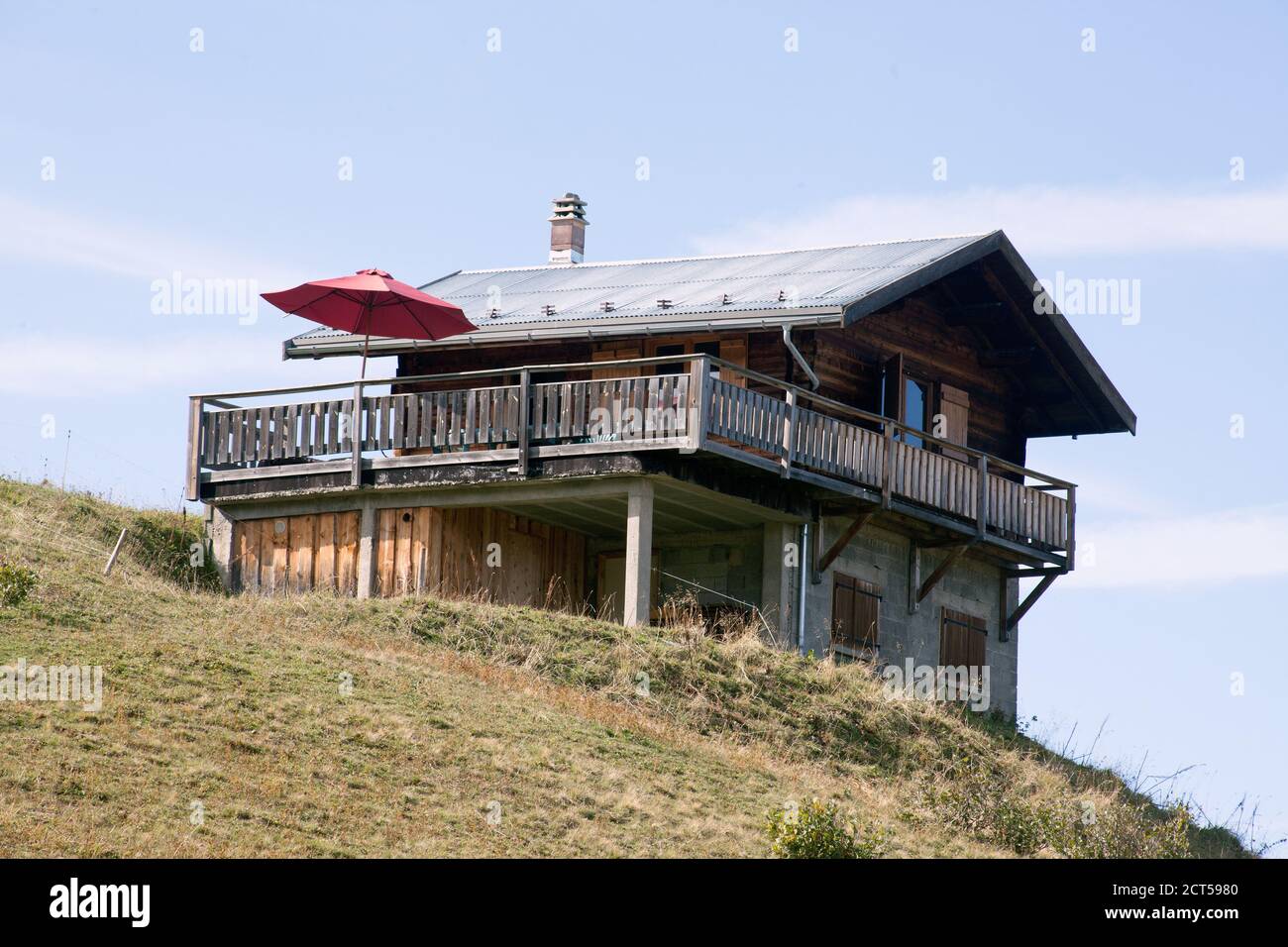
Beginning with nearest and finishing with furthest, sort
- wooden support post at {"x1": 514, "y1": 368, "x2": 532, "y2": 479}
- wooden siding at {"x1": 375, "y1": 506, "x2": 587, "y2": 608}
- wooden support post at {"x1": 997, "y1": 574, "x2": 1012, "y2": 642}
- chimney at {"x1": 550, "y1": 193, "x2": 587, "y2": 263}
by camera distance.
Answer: wooden support post at {"x1": 514, "y1": 368, "x2": 532, "y2": 479} → wooden siding at {"x1": 375, "y1": 506, "x2": 587, "y2": 608} → wooden support post at {"x1": 997, "y1": 574, "x2": 1012, "y2": 642} → chimney at {"x1": 550, "y1": 193, "x2": 587, "y2": 263}

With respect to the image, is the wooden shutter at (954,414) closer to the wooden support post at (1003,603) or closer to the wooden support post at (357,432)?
the wooden support post at (1003,603)

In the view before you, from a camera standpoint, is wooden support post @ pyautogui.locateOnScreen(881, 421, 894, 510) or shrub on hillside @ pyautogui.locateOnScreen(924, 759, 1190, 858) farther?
wooden support post @ pyautogui.locateOnScreen(881, 421, 894, 510)

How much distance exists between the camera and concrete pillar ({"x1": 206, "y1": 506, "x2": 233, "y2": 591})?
28.5 m

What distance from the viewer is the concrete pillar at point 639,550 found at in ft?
82.3

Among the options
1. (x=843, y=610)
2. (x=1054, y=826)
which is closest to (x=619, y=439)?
(x=843, y=610)

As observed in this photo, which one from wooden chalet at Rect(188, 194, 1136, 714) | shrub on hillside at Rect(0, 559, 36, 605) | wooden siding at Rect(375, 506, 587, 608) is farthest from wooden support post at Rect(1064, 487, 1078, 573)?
shrub on hillside at Rect(0, 559, 36, 605)

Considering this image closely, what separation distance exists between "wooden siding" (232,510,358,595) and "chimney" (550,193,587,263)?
897 centimetres

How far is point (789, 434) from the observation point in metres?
26.0

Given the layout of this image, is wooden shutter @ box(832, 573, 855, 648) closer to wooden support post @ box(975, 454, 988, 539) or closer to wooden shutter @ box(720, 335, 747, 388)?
wooden support post @ box(975, 454, 988, 539)

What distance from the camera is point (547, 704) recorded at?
21531mm

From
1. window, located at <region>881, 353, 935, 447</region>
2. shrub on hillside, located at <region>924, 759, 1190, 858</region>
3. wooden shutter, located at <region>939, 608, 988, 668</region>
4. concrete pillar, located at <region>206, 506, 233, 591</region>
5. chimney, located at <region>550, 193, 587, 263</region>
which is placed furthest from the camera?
chimney, located at <region>550, 193, 587, 263</region>
